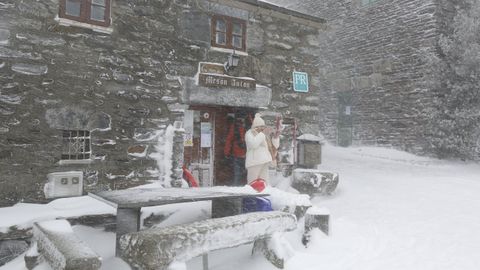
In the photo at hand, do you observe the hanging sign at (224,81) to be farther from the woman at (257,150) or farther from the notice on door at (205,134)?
the notice on door at (205,134)

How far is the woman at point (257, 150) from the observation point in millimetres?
5965

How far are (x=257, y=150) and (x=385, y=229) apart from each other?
218cm

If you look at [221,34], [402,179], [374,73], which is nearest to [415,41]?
[374,73]

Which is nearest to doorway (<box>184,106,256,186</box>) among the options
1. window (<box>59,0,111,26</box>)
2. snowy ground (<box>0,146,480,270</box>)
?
snowy ground (<box>0,146,480,270</box>)

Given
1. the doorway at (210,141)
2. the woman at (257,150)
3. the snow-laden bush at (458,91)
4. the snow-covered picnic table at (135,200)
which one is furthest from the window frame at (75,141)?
the snow-laden bush at (458,91)

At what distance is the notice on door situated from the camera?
697cm

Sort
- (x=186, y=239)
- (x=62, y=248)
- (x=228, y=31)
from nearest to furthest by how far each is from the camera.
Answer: (x=62, y=248) < (x=186, y=239) < (x=228, y=31)

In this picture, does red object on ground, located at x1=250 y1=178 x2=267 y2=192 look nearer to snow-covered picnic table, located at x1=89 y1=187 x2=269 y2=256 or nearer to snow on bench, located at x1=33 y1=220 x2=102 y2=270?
snow-covered picnic table, located at x1=89 y1=187 x2=269 y2=256

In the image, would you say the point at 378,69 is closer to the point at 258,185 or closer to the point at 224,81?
the point at 224,81

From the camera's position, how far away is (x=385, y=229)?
514 cm

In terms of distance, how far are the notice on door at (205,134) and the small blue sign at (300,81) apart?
1837mm

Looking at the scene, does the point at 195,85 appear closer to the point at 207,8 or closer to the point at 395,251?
the point at 207,8

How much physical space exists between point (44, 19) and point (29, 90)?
97cm

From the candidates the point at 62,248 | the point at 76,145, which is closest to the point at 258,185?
the point at 76,145
